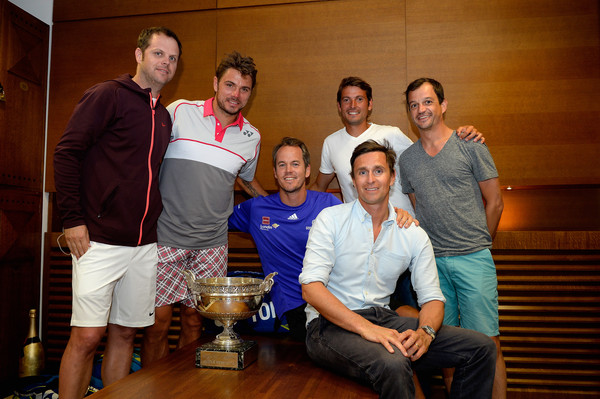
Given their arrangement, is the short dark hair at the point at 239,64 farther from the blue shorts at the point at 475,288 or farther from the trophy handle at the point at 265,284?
the blue shorts at the point at 475,288

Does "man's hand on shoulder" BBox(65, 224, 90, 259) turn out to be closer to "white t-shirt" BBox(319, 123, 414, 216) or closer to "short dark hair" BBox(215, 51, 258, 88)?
"short dark hair" BBox(215, 51, 258, 88)

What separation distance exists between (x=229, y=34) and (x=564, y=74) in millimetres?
2603

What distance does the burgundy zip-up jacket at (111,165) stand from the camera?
1.78 metres

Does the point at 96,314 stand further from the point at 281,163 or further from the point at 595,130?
the point at 595,130

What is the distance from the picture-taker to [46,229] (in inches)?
138

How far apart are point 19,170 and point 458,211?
326cm

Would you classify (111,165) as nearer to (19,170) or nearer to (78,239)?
(78,239)

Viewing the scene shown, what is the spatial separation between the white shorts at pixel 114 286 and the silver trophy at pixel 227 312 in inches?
14.9

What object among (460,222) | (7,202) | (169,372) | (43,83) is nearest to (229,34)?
(43,83)

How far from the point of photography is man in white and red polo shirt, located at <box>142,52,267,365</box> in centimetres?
212

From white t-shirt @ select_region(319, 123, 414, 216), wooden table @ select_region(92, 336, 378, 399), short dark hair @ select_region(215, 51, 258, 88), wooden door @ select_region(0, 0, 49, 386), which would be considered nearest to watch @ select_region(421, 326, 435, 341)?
wooden table @ select_region(92, 336, 378, 399)

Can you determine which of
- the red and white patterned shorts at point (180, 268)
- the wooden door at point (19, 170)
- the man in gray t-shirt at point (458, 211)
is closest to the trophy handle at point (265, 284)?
the red and white patterned shorts at point (180, 268)

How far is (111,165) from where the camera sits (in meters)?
1.87

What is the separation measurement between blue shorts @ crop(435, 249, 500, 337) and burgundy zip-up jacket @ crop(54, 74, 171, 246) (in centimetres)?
154
